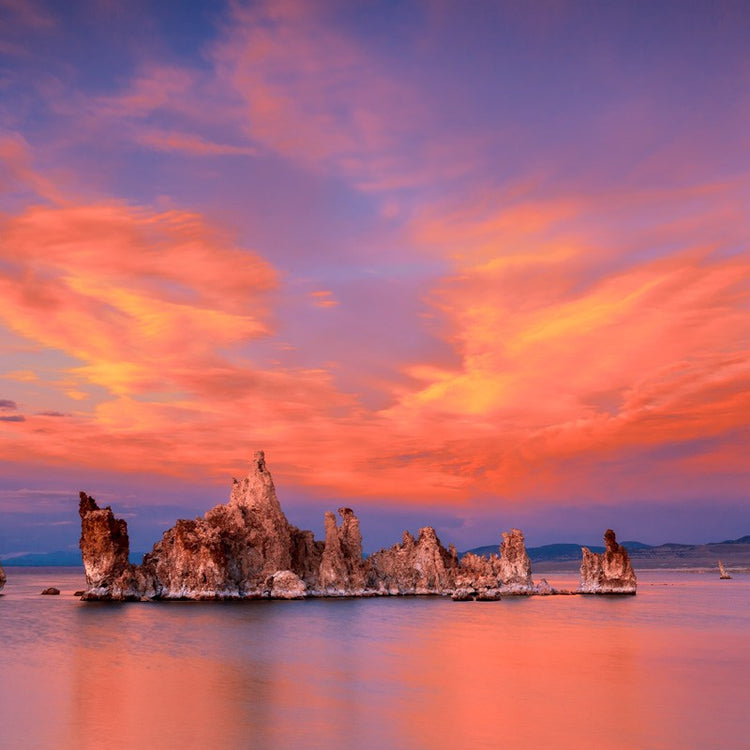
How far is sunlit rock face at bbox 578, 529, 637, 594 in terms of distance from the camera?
14875cm

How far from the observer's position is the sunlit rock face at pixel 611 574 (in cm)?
14875

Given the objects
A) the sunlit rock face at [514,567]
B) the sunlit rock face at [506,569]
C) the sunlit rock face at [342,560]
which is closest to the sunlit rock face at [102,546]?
the sunlit rock face at [342,560]

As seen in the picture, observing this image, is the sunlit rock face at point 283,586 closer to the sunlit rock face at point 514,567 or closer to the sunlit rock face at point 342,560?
the sunlit rock face at point 342,560

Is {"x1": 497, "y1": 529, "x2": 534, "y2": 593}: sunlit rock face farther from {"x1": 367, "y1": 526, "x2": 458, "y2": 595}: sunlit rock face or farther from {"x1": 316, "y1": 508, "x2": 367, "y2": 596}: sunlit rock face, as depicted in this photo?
{"x1": 316, "y1": 508, "x2": 367, "y2": 596}: sunlit rock face

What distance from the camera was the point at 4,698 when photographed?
42812 millimetres

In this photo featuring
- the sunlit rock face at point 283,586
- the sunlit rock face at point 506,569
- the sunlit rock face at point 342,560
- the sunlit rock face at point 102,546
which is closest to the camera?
the sunlit rock face at point 102,546

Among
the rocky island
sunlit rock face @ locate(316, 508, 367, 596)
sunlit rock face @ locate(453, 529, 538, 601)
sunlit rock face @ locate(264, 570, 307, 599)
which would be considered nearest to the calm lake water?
the rocky island

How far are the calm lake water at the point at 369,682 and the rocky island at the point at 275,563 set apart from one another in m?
21.6

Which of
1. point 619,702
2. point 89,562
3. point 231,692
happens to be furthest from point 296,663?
point 89,562

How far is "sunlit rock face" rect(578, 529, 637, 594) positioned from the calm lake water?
172 feet

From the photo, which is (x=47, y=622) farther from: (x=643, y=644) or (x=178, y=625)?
(x=643, y=644)

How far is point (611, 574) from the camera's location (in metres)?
150

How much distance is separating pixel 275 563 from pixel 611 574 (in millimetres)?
60799

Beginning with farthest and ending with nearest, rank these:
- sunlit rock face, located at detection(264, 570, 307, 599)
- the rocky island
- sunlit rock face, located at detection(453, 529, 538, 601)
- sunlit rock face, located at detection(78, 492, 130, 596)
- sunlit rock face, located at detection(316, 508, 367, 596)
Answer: sunlit rock face, located at detection(453, 529, 538, 601) → sunlit rock face, located at detection(316, 508, 367, 596) → sunlit rock face, located at detection(264, 570, 307, 599) → the rocky island → sunlit rock face, located at detection(78, 492, 130, 596)
